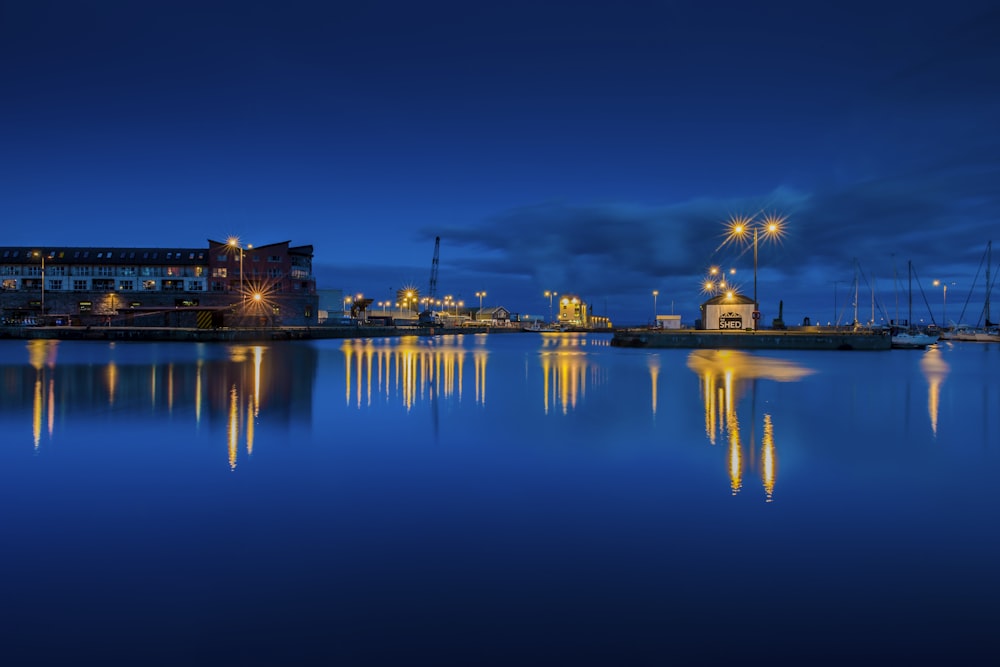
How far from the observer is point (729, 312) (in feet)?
253

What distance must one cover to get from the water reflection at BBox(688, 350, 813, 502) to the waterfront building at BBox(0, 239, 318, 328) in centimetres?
8374

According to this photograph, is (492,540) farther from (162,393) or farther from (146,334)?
(146,334)

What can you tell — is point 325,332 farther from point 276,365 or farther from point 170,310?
point 276,365

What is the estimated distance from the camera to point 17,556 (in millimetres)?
7020

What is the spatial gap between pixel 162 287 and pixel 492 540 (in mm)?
120654

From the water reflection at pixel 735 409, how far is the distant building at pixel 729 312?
115 ft

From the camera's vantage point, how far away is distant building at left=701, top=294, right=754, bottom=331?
7619 cm

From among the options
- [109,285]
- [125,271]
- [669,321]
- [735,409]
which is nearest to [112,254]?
[125,271]

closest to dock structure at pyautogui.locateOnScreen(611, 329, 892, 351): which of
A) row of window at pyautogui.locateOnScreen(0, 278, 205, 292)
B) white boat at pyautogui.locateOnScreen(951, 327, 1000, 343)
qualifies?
white boat at pyautogui.locateOnScreen(951, 327, 1000, 343)

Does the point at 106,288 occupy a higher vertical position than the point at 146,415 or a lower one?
higher

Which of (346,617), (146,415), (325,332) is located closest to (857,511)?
(346,617)

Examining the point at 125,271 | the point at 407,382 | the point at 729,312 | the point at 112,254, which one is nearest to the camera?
the point at 407,382

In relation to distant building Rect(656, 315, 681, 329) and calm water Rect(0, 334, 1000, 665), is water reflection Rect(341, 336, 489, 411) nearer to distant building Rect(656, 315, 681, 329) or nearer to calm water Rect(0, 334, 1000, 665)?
calm water Rect(0, 334, 1000, 665)

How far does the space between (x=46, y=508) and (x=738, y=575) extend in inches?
395
